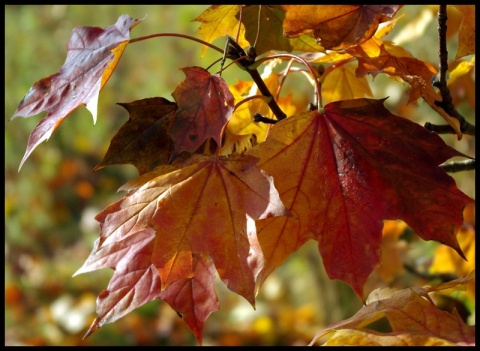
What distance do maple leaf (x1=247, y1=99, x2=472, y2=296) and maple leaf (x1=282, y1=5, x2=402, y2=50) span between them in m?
0.07

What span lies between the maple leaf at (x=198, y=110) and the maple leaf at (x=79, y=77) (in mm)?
88

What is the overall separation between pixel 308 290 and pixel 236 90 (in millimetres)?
2810

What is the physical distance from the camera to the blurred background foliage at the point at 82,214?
3.31 meters

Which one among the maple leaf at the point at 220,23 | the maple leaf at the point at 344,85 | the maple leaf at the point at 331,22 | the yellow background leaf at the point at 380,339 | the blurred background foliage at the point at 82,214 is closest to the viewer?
the yellow background leaf at the point at 380,339

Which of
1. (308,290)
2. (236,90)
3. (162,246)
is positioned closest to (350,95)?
(236,90)

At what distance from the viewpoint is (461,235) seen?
4.32ft

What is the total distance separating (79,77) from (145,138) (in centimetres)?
11

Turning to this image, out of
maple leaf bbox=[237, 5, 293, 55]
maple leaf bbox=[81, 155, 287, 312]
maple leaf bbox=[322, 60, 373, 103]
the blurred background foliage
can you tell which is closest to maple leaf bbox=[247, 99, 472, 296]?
maple leaf bbox=[81, 155, 287, 312]

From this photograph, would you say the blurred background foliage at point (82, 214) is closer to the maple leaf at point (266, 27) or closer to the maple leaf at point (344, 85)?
the maple leaf at point (344, 85)

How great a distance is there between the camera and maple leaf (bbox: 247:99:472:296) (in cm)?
67

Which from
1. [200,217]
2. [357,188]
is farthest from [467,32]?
[200,217]

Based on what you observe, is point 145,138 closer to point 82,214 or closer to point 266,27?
point 266,27

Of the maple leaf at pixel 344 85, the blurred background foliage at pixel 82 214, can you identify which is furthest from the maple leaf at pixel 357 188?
the blurred background foliage at pixel 82 214

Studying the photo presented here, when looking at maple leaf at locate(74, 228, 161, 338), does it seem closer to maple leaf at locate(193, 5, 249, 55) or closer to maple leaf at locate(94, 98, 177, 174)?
maple leaf at locate(94, 98, 177, 174)
